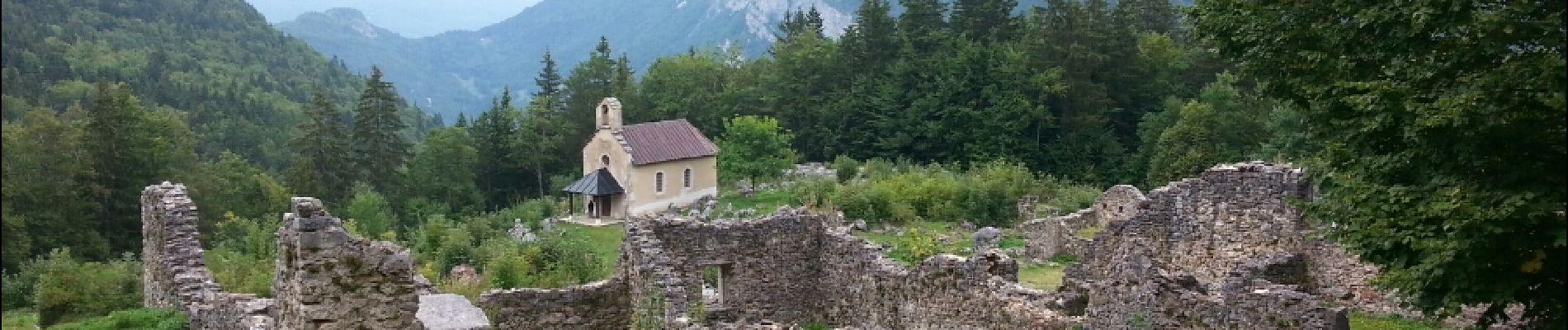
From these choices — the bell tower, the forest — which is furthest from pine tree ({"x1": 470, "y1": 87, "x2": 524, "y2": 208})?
the bell tower

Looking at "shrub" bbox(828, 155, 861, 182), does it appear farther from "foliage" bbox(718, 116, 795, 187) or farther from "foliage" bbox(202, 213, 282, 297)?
"foliage" bbox(202, 213, 282, 297)

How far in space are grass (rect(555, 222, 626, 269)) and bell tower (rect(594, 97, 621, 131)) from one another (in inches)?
193

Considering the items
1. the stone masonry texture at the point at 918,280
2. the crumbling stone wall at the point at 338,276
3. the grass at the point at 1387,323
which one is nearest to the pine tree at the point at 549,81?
the stone masonry texture at the point at 918,280

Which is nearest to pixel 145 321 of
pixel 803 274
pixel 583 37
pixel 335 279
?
pixel 803 274

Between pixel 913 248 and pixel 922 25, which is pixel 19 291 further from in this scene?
pixel 922 25

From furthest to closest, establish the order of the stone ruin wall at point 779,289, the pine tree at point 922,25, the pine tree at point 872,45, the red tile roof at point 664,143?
the pine tree at point 872,45 → the pine tree at point 922,25 → the red tile roof at point 664,143 → the stone ruin wall at point 779,289

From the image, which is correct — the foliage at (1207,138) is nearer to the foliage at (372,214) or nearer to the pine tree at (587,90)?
the foliage at (372,214)

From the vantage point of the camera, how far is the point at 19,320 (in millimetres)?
24609

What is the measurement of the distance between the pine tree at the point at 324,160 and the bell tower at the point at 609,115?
18504mm

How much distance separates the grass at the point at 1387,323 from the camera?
1545 centimetres

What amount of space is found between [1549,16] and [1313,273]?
23.4 ft

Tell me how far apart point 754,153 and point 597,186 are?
7.33 m

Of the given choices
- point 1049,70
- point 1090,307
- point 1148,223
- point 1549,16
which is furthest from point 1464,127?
point 1049,70

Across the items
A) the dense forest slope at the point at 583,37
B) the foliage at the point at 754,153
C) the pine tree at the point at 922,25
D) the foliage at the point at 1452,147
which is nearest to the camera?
the foliage at the point at 1452,147
